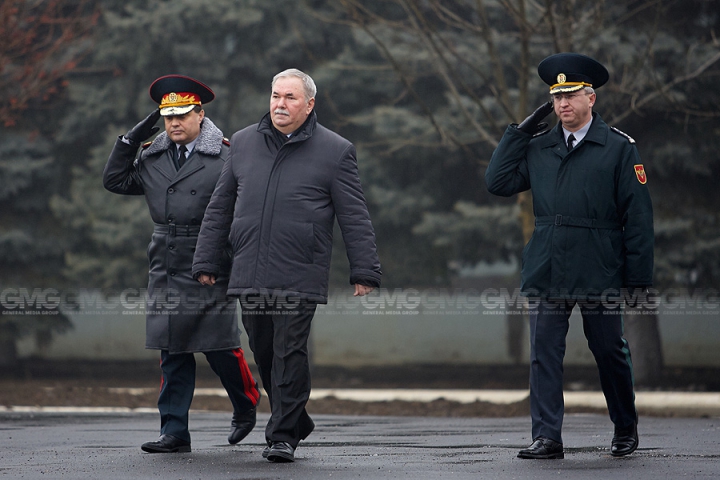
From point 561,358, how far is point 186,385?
2.19 m

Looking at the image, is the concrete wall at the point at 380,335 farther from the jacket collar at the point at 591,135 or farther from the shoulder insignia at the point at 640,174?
the shoulder insignia at the point at 640,174

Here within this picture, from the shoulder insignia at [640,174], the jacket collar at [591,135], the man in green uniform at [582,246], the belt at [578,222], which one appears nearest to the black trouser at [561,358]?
the man in green uniform at [582,246]

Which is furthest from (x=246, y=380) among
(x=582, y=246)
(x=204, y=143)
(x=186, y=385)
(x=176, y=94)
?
(x=582, y=246)

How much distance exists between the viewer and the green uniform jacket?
6184 millimetres

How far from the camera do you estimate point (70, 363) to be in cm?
2103

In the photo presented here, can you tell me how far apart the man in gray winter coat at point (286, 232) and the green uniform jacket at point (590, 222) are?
2.98ft

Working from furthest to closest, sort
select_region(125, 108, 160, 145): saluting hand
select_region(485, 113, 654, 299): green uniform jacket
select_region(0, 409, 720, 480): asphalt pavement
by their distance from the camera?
select_region(125, 108, 160, 145): saluting hand → select_region(485, 113, 654, 299): green uniform jacket → select_region(0, 409, 720, 480): asphalt pavement

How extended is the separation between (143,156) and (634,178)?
2.93 m

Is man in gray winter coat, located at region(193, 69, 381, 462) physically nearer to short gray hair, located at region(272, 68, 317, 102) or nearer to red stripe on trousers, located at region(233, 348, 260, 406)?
short gray hair, located at region(272, 68, 317, 102)

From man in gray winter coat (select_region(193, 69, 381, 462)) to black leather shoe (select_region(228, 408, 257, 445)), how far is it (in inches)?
29.6

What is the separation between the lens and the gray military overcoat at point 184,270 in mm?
6820

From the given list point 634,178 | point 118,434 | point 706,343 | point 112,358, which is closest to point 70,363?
point 112,358

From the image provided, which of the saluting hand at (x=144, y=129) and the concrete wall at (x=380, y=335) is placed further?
the concrete wall at (x=380, y=335)

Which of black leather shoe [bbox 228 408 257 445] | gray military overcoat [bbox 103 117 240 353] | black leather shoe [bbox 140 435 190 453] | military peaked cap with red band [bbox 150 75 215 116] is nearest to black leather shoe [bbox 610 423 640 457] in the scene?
black leather shoe [bbox 228 408 257 445]
